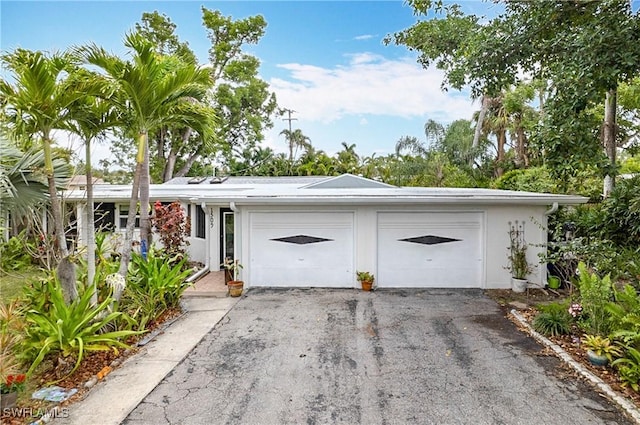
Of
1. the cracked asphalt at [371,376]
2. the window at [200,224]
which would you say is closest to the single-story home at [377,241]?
the cracked asphalt at [371,376]

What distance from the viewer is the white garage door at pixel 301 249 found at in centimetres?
966

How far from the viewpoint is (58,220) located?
516 cm

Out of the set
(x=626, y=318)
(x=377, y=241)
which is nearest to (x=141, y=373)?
(x=377, y=241)

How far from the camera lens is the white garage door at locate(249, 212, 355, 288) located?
9.66 meters

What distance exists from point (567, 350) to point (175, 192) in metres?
11.8

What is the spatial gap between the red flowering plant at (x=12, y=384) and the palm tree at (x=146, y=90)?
7.34 ft

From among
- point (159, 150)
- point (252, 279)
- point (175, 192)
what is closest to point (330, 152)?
point (159, 150)

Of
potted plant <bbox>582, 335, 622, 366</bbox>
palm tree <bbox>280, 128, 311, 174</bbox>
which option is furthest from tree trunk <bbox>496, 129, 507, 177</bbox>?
potted plant <bbox>582, 335, 622, 366</bbox>

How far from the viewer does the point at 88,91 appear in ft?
16.8

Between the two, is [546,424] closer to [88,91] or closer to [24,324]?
[24,324]

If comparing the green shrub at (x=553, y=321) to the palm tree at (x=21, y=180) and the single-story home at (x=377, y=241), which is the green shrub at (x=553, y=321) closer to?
the single-story home at (x=377, y=241)

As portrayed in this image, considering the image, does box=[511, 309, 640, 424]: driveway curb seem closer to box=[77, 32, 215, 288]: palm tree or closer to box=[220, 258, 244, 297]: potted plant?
box=[220, 258, 244, 297]: potted plant

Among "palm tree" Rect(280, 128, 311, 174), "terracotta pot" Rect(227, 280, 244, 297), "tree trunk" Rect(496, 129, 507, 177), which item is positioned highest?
"palm tree" Rect(280, 128, 311, 174)

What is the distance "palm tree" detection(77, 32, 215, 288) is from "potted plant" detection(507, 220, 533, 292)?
7.64m
